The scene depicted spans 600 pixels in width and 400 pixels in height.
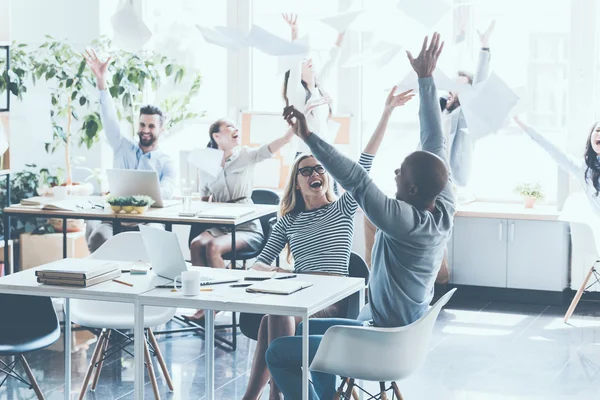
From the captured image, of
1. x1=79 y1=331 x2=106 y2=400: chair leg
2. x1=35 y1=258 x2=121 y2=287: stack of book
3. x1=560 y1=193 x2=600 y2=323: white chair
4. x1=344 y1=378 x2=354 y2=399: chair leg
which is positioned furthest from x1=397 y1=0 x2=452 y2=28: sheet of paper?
x1=560 y1=193 x2=600 y2=323: white chair

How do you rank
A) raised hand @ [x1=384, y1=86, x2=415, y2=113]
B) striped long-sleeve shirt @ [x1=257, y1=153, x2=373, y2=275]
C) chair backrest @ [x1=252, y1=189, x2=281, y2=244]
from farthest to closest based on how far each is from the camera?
chair backrest @ [x1=252, y1=189, x2=281, y2=244] → striped long-sleeve shirt @ [x1=257, y1=153, x2=373, y2=275] → raised hand @ [x1=384, y1=86, x2=415, y2=113]

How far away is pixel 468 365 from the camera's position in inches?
209

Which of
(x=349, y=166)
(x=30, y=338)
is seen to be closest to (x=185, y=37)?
(x=30, y=338)

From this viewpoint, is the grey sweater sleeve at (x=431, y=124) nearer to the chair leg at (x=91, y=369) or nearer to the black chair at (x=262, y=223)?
the chair leg at (x=91, y=369)

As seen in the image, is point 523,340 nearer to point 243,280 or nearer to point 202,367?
point 202,367

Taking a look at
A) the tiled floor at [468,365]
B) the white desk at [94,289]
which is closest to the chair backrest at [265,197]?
the tiled floor at [468,365]

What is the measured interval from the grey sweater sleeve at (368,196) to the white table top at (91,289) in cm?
95

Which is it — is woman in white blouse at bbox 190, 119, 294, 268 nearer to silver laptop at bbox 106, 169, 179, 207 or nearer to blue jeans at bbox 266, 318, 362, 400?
silver laptop at bbox 106, 169, 179, 207

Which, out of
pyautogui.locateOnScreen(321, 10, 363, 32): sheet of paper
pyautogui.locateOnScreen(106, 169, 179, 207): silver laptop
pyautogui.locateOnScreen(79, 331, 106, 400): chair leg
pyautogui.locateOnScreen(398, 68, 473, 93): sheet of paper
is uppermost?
pyautogui.locateOnScreen(321, 10, 363, 32): sheet of paper

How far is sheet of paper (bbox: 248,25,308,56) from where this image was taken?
3.39 m

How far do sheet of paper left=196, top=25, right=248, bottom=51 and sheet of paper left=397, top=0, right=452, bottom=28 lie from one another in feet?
1.91

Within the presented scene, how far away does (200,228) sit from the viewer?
20.5ft

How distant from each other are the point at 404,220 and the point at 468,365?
85.9 inches

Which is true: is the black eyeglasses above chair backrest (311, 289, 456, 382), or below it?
above
